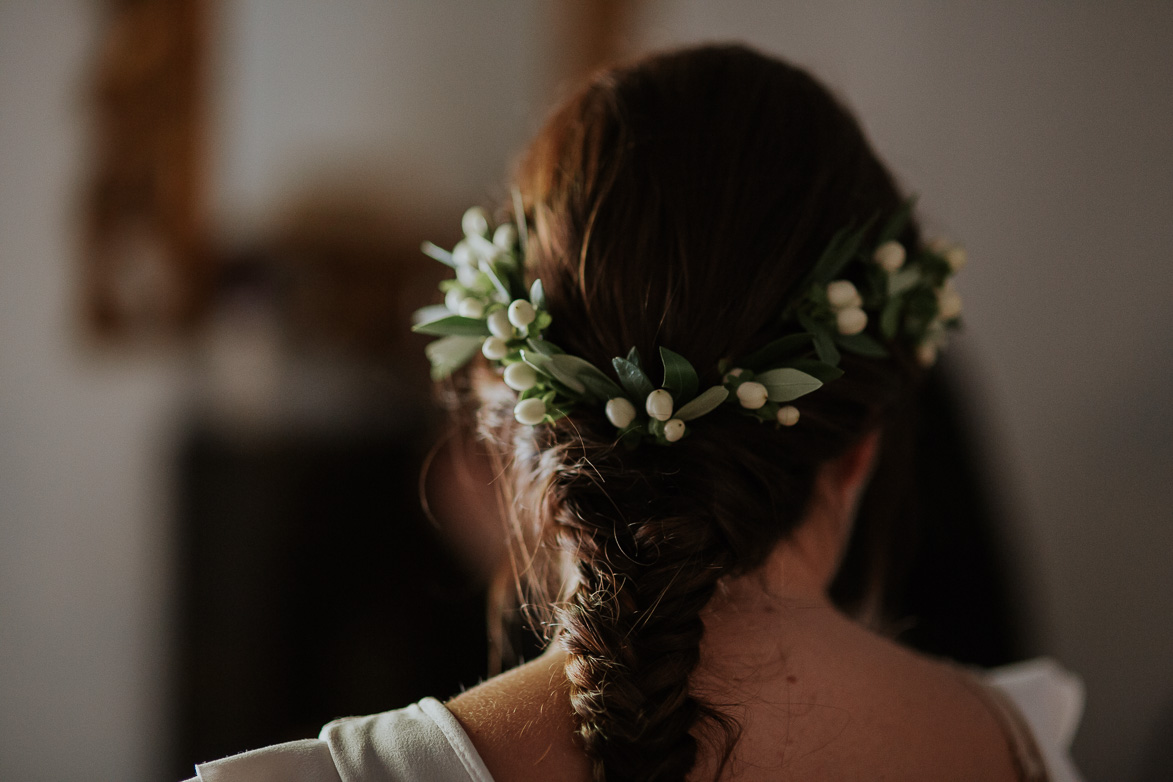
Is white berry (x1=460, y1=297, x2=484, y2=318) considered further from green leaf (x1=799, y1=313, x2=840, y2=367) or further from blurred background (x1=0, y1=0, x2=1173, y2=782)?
blurred background (x1=0, y1=0, x2=1173, y2=782)

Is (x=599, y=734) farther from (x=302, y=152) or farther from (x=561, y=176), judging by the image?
(x=302, y=152)

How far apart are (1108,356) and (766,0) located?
1.19 metres

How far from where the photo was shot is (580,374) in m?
0.63

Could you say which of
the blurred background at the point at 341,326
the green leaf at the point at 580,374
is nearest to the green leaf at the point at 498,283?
the green leaf at the point at 580,374

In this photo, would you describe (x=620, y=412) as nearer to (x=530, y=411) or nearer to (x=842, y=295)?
(x=530, y=411)

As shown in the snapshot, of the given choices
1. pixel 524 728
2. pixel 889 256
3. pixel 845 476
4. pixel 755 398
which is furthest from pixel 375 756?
pixel 889 256

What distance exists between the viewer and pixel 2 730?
188 cm

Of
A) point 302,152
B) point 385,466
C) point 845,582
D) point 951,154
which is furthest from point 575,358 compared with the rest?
point 302,152

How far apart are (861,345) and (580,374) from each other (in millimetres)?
255

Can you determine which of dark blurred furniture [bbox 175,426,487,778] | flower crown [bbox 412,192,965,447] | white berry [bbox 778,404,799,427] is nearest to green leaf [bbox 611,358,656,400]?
flower crown [bbox 412,192,965,447]

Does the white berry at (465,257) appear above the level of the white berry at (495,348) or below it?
above

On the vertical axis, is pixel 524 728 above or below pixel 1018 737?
above

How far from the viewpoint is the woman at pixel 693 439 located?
0.58m

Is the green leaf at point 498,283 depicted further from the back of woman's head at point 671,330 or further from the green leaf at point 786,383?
the green leaf at point 786,383
